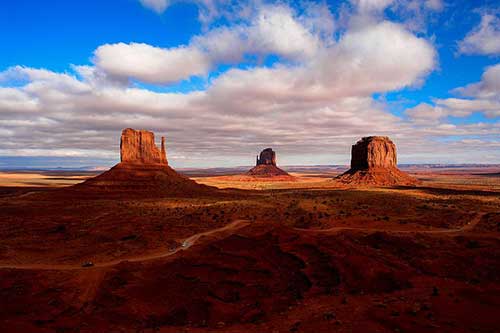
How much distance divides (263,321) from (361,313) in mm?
4228

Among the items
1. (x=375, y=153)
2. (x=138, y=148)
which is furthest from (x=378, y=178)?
(x=138, y=148)

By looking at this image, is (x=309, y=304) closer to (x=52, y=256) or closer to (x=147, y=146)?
(x=52, y=256)

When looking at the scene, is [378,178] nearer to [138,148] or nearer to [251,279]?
[138,148]

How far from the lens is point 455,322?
39.6ft

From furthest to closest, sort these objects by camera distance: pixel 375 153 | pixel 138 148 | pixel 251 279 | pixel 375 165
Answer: pixel 375 153, pixel 375 165, pixel 138 148, pixel 251 279

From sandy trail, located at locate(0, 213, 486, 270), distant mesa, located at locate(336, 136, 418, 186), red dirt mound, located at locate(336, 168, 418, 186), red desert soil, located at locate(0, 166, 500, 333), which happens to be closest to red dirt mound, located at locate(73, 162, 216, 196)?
red desert soil, located at locate(0, 166, 500, 333)

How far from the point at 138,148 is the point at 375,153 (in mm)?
83381

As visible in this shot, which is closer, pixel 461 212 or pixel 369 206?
pixel 461 212

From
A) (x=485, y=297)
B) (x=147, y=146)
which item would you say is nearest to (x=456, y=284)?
(x=485, y=297)

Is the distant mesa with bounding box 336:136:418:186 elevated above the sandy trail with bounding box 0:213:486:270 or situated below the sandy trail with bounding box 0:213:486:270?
above

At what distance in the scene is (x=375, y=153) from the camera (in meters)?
116

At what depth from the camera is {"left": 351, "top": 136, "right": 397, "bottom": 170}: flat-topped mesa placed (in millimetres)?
116175

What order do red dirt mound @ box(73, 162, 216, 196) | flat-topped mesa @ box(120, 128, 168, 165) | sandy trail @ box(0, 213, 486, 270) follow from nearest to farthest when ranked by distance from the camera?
sandy trail @ box(0, 213, 486, 270), red dirt mound @ box(73, 162, 216, 196), flat-topped mesa @ box(120, 128, 168, 165)

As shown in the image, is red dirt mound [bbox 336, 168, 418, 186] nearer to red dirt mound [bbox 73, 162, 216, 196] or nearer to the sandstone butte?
the sandstone butte
